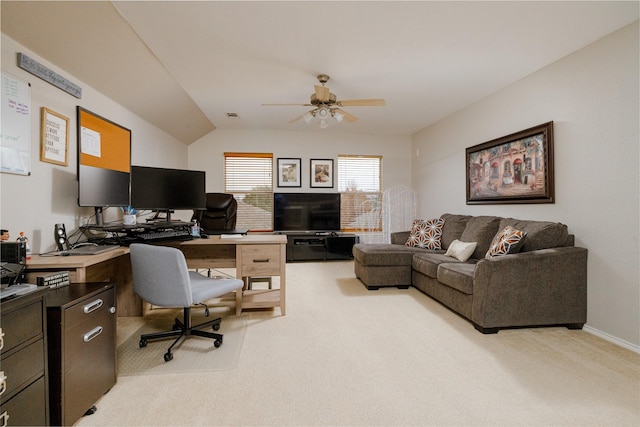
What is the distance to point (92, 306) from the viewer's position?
61.2 inches

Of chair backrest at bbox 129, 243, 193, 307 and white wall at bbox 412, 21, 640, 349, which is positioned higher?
white wall at bbox 412, 21, 640, 349

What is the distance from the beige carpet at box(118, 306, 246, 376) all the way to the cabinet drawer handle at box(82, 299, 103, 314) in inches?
24.1

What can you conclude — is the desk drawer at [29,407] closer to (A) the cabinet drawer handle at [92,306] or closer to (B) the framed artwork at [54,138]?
(A) the cabinet drawer handle at [92,306]

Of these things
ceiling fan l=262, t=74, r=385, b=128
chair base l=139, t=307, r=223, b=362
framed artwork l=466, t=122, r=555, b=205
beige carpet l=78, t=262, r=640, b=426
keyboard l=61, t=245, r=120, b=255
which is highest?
ceiling fan l=262, t=74, r=385, b=128

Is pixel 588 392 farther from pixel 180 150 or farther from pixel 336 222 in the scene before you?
pixel 180 150

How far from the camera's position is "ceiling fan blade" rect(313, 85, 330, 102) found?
3032 millimetres

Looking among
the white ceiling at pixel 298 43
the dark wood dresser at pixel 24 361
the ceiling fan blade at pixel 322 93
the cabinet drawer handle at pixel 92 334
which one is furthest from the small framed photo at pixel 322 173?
the dark wood dresser at pixel 24 361

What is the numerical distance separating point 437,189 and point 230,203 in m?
3.53

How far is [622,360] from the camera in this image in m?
2.09

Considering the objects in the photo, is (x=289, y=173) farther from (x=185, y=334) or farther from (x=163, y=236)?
(x=185, y=334)

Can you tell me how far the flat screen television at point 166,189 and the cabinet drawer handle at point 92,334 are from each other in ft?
4.37

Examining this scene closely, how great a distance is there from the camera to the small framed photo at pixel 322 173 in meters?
5.88

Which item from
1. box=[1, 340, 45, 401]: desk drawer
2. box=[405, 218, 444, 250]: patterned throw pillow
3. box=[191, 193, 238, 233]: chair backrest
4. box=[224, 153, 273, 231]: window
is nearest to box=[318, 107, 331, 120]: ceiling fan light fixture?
box=[191, 193, 238, 233]: chair backrest

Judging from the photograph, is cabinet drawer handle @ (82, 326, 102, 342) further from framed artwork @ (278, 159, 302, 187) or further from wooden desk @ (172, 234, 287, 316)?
framed artwork @ (278, 159, 302, 187)
